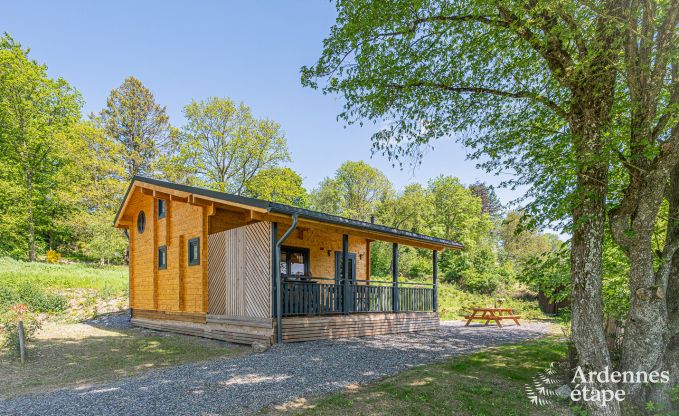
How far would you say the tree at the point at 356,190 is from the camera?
108 feet

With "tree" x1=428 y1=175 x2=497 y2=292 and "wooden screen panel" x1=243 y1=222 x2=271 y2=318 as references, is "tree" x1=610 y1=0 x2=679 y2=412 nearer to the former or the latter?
"wooden screen panel" x1=243 y1=222 x2=271 y2=318

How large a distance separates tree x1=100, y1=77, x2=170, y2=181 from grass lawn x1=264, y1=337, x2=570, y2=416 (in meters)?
28.5

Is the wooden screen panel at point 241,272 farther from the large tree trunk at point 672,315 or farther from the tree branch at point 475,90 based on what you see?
the large tree trunk at point 672,315

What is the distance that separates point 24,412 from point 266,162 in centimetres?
2301

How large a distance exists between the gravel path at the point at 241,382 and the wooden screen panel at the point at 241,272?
1.40 meters

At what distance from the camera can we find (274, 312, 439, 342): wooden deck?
9336 mm

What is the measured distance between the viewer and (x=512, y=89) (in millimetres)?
6602

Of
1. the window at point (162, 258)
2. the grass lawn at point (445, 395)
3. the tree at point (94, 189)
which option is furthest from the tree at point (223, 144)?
the grass lawn at point (445, 395)

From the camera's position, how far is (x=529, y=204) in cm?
584

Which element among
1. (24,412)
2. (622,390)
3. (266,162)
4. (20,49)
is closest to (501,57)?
(622,390)

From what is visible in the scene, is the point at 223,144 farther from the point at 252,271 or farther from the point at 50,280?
the point at 252,271

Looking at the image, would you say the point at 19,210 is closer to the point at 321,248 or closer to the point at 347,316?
the point at 321,248

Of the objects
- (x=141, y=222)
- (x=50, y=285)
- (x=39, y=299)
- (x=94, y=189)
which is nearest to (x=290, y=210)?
(x=141, y=222)

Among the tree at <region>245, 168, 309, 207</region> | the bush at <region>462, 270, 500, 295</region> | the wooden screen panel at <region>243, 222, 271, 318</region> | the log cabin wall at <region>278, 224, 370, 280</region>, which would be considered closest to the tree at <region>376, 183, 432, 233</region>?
the bush at <region>462, 270, 500, 295</region>
